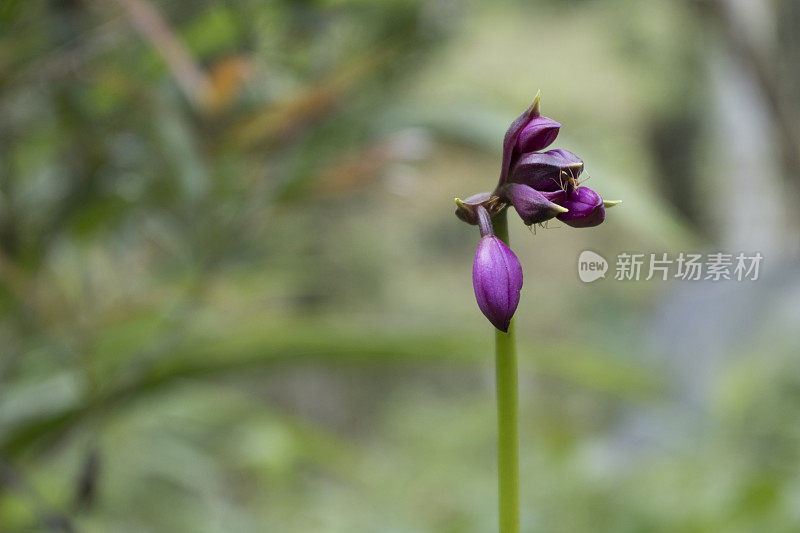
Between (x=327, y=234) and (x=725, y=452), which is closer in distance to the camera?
(x=725, y=452)

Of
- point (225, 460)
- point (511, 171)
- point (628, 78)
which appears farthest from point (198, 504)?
point (628, 78)

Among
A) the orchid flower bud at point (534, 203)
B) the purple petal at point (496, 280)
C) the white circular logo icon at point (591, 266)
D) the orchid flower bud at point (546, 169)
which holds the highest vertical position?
the white circular logo icon at point (591, 266)

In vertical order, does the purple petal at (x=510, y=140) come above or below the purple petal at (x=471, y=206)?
above

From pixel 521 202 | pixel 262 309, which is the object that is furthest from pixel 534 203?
pixel 262 309

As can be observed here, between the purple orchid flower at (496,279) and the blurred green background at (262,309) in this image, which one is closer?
the purple orchid flower at (496,279)

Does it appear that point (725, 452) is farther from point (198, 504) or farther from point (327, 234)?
point (327, 234)

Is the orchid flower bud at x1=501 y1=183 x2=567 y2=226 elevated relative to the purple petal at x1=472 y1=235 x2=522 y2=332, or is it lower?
elevated
